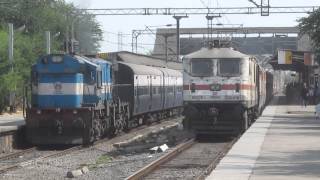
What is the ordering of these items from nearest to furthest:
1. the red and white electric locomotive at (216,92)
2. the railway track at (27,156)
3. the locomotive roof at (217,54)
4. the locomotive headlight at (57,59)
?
1. the railway track at (27,156)
2. the red and white electric locomotive at (216,92)
3. the locomotive headlight at (57,59)
4. the locomotive roof at (217,54)

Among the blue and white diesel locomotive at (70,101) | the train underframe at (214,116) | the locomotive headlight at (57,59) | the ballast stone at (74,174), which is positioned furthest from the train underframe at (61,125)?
the ballast stone at (74,174)

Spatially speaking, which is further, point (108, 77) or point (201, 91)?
point (108, 77)

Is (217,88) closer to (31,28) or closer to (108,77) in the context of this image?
(108,77)

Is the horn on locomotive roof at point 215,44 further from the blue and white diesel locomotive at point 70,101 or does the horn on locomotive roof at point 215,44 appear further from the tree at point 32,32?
the tree at point 32,32

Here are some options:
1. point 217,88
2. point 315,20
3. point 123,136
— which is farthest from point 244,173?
point 315,20

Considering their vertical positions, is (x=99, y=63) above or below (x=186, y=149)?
above

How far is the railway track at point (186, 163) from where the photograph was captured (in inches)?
593

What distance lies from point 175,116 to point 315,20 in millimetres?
11689

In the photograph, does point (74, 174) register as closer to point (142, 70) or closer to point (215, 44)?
point (215, 44)

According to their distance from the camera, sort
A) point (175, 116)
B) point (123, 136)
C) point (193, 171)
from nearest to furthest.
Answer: point (193, 171), point (123, 136), point (175, 116)

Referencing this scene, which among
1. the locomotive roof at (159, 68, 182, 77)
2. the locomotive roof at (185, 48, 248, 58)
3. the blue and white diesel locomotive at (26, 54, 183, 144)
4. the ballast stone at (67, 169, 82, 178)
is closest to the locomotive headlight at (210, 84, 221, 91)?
the locomotive roof at (185, 48, 248, 58)

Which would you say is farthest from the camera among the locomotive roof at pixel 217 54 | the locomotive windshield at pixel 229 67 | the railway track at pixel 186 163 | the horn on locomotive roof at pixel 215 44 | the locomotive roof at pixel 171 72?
the locomotive roof at pixel 171 72

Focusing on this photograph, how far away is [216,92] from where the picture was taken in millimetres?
23875

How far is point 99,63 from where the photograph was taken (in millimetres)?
24891
